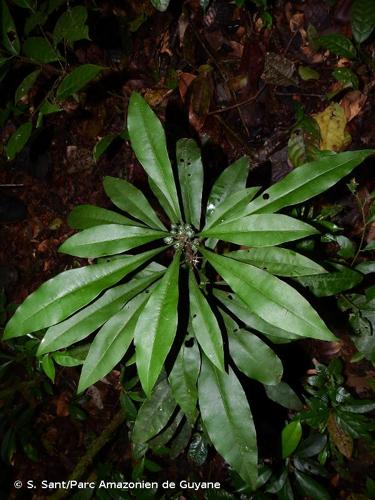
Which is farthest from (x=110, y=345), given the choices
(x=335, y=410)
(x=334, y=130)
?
(x=334, y=130)

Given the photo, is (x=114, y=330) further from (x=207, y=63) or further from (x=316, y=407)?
(x=207, y=63)

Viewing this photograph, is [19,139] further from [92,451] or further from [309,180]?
[92,451]

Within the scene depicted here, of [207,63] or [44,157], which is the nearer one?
[207,63]

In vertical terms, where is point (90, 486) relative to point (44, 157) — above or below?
below

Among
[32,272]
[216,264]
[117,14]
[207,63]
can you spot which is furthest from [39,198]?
[216,264]

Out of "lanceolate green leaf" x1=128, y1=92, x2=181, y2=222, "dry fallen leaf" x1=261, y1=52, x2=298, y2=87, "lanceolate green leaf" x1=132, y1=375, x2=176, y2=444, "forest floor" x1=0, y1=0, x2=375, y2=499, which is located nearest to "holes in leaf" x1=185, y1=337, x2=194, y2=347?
"lanceolate green leaf" x1=132, y1=375, x2=176, y2=444

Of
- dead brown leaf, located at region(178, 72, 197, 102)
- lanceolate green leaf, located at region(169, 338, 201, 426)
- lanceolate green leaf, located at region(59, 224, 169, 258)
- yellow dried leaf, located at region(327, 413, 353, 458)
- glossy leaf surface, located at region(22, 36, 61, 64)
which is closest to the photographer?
lanceolate green leaf, located at region(59, 224, 169, 258)

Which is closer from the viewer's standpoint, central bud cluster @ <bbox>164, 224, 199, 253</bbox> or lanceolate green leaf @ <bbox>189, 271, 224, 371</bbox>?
lanceolate green leaf @ <bbox>189, 271, 224, 371</bbox>

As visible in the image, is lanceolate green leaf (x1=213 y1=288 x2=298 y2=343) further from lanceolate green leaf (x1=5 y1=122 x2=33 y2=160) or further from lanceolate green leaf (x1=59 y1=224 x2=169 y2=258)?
lanceolate green leaf (x1=5 y1=122 x2=33 y2=160)
